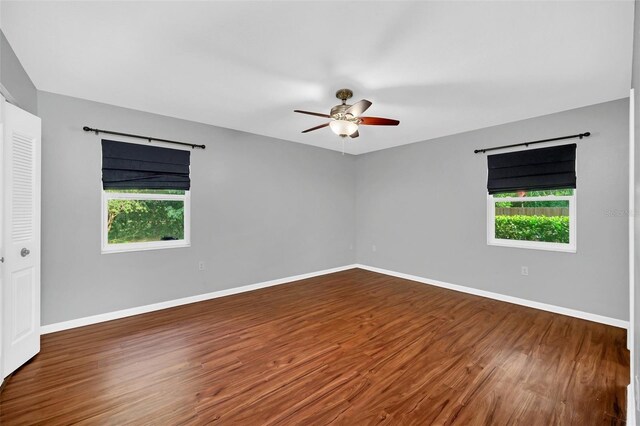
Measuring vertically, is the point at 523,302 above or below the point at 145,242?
below

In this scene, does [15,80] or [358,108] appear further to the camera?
[358,108]

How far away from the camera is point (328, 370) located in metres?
2.19

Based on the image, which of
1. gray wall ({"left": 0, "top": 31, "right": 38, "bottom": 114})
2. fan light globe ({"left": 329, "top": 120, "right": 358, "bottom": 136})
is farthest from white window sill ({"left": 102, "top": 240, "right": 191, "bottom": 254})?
fan light globe ({"left": 329, "top": 120, "right": 358, "bottom": 136})

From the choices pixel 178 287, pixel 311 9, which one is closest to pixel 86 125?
pixel 178 287

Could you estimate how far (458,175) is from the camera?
4.33m

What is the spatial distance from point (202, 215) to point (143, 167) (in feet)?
3.13

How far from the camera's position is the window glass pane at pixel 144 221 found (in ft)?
10.8

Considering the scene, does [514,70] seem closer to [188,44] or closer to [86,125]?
[188,44]

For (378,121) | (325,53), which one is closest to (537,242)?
(378,121)

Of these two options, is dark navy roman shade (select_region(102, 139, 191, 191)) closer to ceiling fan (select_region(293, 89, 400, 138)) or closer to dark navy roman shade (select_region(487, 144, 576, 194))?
ceiling fan (select_region(293, 89, 400, 138))

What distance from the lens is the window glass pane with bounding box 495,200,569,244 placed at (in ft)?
11.4

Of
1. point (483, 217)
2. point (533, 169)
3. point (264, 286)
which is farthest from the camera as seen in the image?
point (264, 286)

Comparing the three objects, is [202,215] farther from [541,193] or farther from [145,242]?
[541,193]

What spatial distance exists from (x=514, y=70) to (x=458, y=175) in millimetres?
2116
